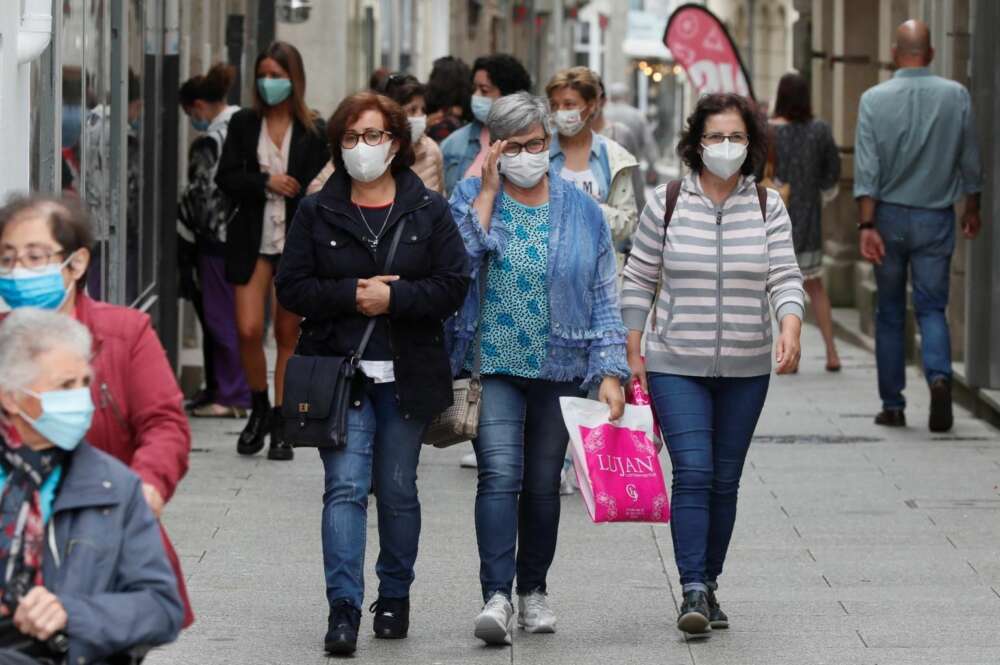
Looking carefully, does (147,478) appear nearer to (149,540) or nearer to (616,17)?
(149,540)

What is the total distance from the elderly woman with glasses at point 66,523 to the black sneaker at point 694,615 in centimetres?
288

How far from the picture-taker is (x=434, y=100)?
1200 centimetres

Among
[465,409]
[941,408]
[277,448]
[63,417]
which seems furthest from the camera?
[941,408]

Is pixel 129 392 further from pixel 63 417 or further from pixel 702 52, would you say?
pixel 702 52

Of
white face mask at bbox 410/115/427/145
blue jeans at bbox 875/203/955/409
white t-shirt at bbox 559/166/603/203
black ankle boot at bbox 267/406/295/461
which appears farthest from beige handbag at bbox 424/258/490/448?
blue jeans at bbox 875/203/955/409

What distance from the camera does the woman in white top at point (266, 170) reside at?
10.2 meters

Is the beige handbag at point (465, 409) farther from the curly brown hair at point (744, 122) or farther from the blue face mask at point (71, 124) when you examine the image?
the blue face mask at point (71, 124)

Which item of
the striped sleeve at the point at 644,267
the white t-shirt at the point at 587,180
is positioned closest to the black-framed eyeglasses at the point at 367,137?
the striped sleeve at the point at 644,267

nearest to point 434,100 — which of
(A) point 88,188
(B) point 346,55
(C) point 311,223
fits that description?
(A) point 88,188

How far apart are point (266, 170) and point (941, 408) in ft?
12.0

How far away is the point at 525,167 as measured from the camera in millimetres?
6863

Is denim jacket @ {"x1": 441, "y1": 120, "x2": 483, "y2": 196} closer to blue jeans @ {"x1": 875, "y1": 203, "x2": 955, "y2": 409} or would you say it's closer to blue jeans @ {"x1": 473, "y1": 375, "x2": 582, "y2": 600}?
blue jeans @ {"x1": 875, "y1": 203, "x2": 955, "y2": 409}

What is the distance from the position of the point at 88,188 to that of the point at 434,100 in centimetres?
269

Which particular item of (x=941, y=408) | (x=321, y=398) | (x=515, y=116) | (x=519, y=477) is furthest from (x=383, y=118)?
(x=941, y=408)
